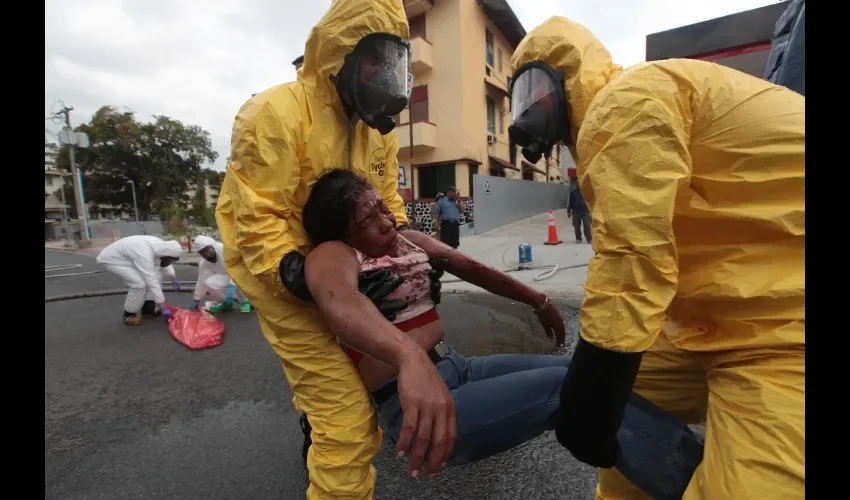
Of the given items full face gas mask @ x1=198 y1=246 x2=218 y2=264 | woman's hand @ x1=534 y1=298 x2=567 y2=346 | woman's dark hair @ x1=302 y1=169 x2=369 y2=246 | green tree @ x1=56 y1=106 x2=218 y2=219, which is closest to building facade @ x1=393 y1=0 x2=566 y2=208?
full face gas mask @ x1=198 y1=246 x2=218 y2=264

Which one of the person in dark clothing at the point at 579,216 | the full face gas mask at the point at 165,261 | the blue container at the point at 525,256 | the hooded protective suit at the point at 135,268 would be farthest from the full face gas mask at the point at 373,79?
the person in dark clothing at the point at 579,216

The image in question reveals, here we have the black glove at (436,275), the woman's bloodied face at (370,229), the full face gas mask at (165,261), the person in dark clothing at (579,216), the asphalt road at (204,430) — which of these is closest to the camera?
the woman's bloodied face at (370,229)

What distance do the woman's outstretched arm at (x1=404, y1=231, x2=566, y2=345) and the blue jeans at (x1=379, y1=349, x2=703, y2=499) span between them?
1.13 ft

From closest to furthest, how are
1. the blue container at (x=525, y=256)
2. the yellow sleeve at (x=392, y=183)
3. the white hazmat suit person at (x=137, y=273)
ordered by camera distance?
the yellow sleeve at (x=392, y=183), the white hazmat suit person at (x=137, y=273), the blue container at (x=525, y=256)

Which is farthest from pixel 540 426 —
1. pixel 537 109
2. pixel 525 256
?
pixel 525 256

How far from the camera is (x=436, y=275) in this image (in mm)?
1655

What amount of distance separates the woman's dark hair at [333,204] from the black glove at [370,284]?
15 centimetres

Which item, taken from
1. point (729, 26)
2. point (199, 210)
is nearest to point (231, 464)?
point (729, 26)

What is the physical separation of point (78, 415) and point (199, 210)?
16029 millimetres

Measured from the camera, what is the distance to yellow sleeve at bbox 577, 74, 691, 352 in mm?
858

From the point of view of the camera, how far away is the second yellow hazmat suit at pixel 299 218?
4.84ft

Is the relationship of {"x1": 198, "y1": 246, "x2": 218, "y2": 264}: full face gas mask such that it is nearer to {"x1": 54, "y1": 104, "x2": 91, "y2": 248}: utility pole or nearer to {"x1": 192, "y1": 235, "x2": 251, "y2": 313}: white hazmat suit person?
{"x1": 192, "y1": 235, "x2": 251, "y2": 313}: white hazmat suit person

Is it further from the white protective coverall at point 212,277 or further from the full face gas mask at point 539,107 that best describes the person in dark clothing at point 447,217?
the full face gas mask at point 539,107
